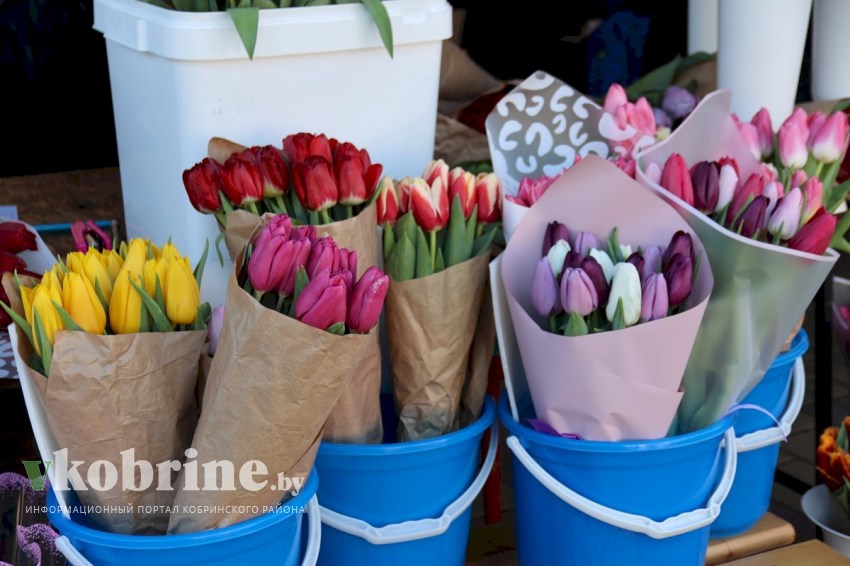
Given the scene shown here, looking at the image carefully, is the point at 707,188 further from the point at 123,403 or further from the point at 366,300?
the point at 123,403

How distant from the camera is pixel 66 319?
31.3 inches

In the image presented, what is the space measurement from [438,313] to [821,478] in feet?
3.05

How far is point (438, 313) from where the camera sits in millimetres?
1027

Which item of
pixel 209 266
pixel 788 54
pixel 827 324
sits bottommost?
pixel 827 324

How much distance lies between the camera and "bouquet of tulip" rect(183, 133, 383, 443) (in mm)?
966

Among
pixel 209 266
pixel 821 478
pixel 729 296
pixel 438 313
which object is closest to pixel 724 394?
pixel 729 296

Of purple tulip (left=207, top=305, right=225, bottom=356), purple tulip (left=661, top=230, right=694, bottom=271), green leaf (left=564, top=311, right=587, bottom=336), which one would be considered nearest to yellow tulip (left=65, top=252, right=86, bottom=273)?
purple tulip (left=207, top=305, right=225, bottom=356)

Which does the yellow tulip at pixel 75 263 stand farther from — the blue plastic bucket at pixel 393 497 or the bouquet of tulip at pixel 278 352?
the blue plastic bucket at pixel 393 497

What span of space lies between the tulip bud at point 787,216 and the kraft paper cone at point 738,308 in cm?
5

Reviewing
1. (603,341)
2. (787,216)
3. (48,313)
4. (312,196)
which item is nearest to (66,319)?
(48,313)

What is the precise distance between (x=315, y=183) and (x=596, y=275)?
28cm

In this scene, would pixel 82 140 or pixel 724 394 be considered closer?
pixel 724 394

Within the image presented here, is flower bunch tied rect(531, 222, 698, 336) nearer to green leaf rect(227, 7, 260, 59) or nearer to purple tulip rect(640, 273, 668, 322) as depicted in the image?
purple tulip rect(640, 273, 668, 322)

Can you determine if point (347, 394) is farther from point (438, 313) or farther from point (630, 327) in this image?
point (630, 327)
